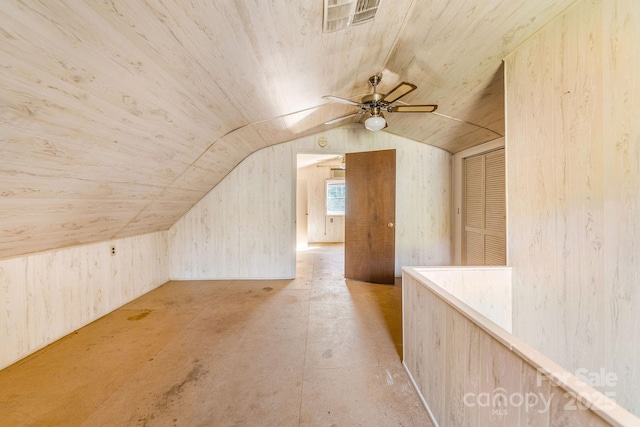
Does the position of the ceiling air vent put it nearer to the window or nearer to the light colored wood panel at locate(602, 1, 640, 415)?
the light colored wood panel at locate(602, 1, 640, 415)

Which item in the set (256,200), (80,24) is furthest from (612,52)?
(256,200)

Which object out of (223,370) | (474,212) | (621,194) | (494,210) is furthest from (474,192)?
(223,370)

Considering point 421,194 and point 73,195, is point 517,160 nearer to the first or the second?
point 421,194

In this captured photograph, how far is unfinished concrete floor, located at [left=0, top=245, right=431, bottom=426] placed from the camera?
58.1 inches

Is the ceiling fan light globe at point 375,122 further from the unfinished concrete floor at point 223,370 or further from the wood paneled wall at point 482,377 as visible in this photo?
the unfinished concrete floor at point 223,370

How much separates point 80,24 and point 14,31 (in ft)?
0.67

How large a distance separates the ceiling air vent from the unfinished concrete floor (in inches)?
92.1

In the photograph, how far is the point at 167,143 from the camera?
2092 mm

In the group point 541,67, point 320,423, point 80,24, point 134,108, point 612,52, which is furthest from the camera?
point 541,67

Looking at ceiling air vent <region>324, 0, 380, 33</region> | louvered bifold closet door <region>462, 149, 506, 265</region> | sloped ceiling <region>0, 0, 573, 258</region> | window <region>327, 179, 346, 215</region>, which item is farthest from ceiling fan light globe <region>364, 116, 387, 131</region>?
window <region>327, 179, 346, 215</region>

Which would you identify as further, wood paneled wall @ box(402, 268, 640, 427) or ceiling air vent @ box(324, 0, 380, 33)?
ceiling air vent @ box(324, 0, 380, 33)

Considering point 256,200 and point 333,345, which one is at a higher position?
point 256,200

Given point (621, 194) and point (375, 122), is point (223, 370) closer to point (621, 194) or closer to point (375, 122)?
point (375, 122)

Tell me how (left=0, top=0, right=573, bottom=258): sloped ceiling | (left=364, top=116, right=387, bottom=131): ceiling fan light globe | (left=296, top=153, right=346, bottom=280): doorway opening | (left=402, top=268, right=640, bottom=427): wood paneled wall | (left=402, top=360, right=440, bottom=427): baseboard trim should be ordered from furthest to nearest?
(left=296, top=153, right=346, bottom=280): doorway opening
(left=364, top=116, right=387, bottom=131): ceiling fan light globe
(left=402, top=360, right=440, bottom=427): baseboard trim
(left=0, top=0, right=573, bottom=258): sloped ceiling
(left=402, top=268, right=640, bottom=427): wood paneled wall
